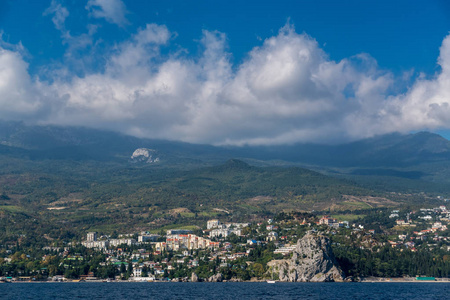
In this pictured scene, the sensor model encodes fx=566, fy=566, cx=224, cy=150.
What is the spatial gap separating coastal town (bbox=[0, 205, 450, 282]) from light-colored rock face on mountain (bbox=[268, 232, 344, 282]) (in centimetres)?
301

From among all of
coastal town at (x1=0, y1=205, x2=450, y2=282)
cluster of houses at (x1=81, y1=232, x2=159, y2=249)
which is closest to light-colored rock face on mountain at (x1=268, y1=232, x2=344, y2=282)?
coastal town at (x1=0, y1=205, x2=450, y2=282)

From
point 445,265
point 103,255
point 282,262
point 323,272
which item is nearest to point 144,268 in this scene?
point 103,255

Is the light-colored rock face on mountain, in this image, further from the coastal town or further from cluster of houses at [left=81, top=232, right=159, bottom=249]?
cluster of houses at [left=81, top=232, right=159, bottom=249]

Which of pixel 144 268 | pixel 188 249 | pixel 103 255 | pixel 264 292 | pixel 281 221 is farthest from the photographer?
pixel 281 221

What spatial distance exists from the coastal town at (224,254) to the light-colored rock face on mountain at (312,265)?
3.01m

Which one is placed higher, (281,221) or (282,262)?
(281,221)

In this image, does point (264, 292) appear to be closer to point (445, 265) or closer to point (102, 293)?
point (102, 293)

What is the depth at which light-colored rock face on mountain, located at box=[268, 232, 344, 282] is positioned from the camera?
129 m

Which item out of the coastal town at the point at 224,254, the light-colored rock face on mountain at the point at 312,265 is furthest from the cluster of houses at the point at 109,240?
the light-colored rock face on mountain at the point at 312,265

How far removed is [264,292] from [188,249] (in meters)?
80.3

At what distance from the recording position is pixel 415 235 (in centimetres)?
18462

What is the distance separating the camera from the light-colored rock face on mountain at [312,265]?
422ft

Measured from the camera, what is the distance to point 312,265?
12925 cm

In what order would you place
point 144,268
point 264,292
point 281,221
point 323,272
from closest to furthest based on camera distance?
1. point 264,292
2. point 323,272
3. point 144,268
4. point 281,221
